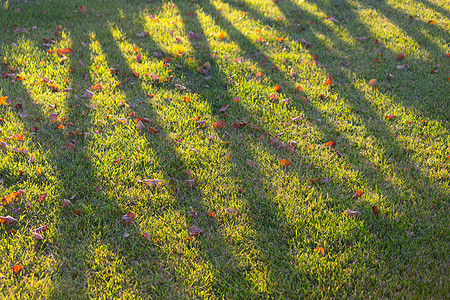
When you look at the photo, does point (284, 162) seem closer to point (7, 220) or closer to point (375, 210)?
point (375, 210)

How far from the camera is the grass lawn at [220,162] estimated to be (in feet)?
7.92

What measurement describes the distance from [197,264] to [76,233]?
0.92 m

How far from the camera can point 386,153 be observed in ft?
11.5

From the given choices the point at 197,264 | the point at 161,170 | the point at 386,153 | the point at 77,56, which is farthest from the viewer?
the point at 77,56

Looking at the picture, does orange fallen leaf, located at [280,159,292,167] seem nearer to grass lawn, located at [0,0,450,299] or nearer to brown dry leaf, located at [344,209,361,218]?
grass lawn, located at [0,0,450,299]

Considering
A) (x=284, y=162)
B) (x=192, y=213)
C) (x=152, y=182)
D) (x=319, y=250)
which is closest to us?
(x=319, y=250)

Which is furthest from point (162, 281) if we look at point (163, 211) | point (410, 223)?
point (410, 223)

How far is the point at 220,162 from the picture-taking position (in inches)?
132

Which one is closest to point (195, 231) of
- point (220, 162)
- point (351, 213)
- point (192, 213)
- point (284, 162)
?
point (192, 213)

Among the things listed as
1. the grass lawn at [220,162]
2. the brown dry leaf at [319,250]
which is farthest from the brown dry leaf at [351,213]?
the brown dry leaf at [319,250]

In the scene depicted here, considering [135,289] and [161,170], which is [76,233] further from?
[161,170]

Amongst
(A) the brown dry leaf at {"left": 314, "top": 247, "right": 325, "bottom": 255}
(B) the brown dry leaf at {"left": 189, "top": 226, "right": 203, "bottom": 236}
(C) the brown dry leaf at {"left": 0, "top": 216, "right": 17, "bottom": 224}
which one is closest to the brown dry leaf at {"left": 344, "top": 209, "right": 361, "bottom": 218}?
(A) the brown dry leaf at {"left": 314, "top": 247, "right": 325, "bottom": 255}

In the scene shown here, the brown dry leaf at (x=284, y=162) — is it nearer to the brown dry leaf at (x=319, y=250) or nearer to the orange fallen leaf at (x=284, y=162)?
the orange fallen leaf at (x=284, y=162)

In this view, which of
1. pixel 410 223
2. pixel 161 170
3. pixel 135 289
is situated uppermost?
pixel 410 223
